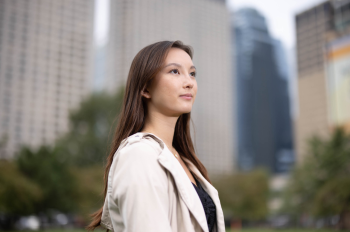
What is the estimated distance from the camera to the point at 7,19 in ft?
261

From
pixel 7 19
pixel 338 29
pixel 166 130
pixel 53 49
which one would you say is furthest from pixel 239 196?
pixel 7 19

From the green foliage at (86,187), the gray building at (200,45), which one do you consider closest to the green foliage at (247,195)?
the green foliage at (86,187)

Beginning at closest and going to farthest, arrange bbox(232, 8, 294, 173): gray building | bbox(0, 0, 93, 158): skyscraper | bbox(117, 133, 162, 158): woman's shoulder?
bbox(117, 133, 162, 158): woman's shoulder, bbox(0, 0, 93, 158): skyscraper, bbox(232, 8, 294, 173): gray building

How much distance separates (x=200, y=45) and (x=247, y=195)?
82.3m

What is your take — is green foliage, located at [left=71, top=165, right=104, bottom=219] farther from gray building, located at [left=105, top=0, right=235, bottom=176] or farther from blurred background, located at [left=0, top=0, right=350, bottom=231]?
gray building, located at [left=105, top=0, right=235, bottom=176]

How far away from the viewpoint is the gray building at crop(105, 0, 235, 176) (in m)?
96.9

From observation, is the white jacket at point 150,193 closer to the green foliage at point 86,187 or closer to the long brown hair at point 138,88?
the long brown hair at point 138,88

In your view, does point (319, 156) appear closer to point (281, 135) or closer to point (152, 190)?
point (152, 190)

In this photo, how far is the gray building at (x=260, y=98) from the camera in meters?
130

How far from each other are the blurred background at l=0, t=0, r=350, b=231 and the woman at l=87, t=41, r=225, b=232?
274 mm

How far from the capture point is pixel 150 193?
1.23 meters

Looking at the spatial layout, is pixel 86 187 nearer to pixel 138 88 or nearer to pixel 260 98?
pixel 138 88

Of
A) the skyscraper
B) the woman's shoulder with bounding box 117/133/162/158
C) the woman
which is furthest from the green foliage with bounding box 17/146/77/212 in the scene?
the skyscraper

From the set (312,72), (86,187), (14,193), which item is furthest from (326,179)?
(312,72)
